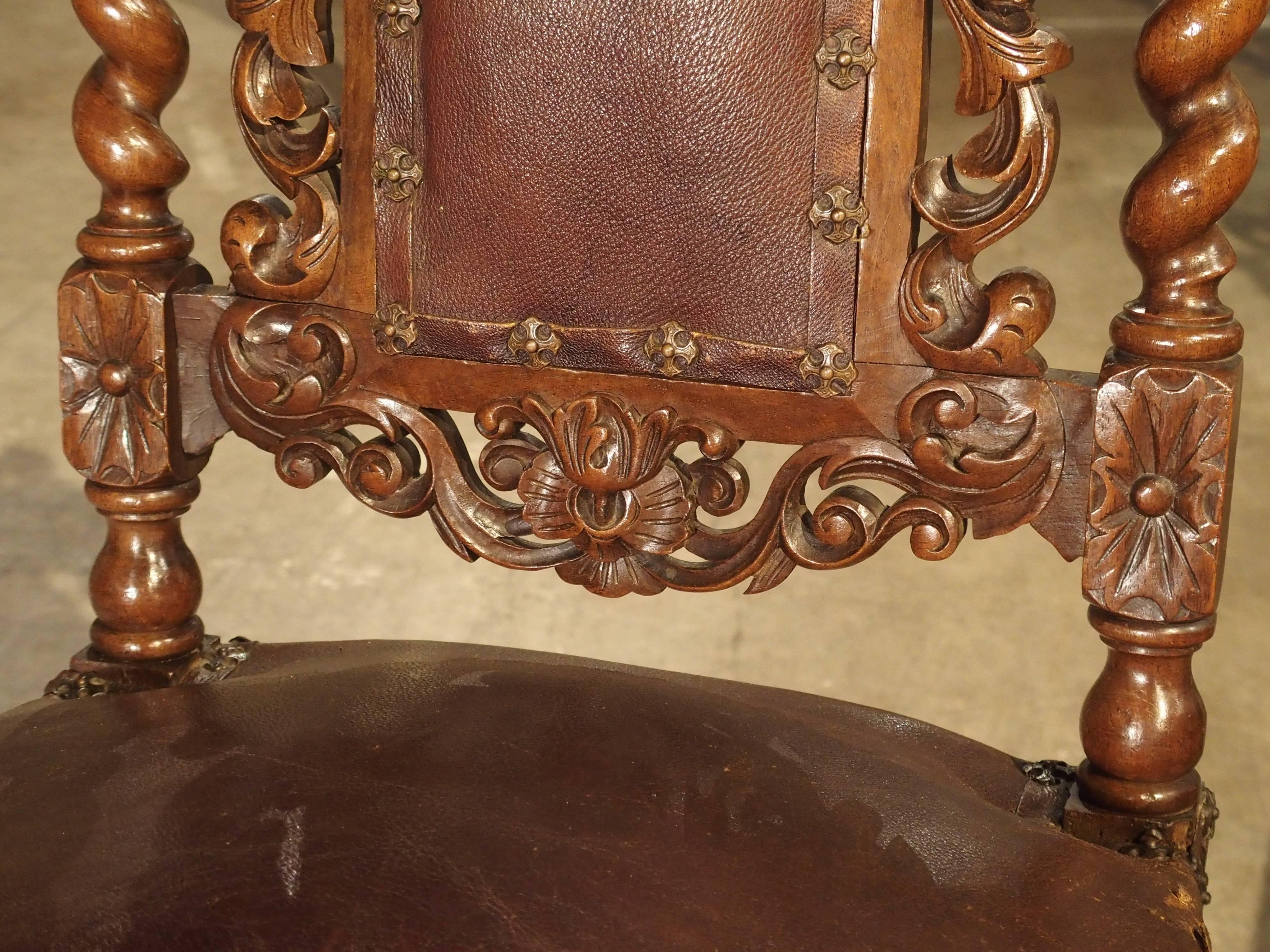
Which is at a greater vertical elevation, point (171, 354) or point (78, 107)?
point (78, 107)

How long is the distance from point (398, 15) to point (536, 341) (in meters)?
0.23

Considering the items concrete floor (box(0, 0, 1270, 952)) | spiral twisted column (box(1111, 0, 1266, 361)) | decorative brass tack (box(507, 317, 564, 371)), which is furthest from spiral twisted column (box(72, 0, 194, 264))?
concrete floor (box(0, 0, 1270, 952))

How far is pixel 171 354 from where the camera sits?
1076mm

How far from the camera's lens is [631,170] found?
0.94 meters

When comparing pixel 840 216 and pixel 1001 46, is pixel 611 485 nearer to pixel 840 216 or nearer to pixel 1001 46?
pixel 840 216

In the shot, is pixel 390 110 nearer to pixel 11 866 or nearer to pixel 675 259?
pixel 675 259

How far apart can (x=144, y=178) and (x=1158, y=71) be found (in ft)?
2.24

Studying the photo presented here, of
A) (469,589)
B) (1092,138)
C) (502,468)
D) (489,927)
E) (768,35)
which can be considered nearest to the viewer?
(489,927)

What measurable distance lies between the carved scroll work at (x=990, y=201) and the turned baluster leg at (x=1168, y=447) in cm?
Result: 5

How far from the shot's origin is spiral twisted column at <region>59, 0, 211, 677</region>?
1.04 meters

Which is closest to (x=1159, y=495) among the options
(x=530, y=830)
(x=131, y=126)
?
(x=530, y=830)

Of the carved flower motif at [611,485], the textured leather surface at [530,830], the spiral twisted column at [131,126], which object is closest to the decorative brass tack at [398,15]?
the spiral twisted column at [131,126]

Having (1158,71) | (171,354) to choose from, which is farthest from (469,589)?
(1158,71)

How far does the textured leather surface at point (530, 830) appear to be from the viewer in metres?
0.78
